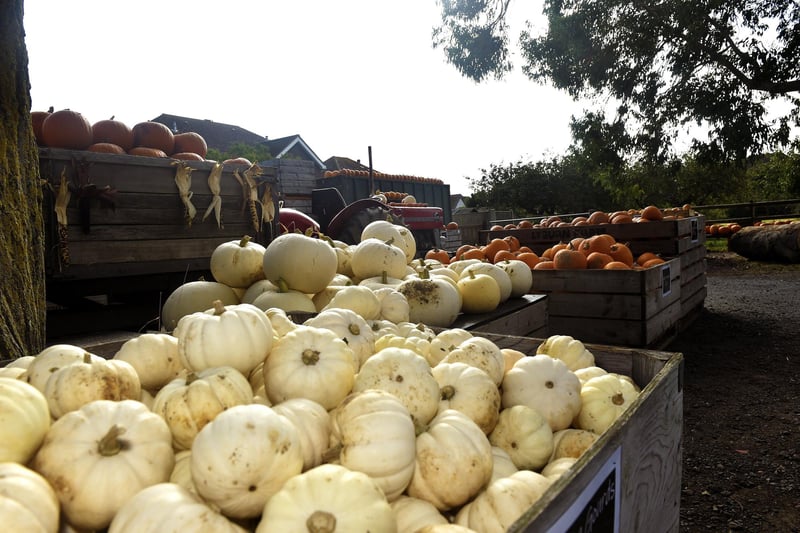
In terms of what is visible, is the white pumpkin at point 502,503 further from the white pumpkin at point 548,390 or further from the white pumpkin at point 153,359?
the white pumpkin at point 153,359

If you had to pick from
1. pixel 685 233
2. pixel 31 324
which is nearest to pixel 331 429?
pixel 31 324

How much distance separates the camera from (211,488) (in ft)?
3.14

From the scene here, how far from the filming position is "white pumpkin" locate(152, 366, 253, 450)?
4.03 ft

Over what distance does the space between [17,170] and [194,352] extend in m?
1.41

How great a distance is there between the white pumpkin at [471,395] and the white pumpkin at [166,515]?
0.74 meters

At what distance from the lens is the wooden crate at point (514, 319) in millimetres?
3191

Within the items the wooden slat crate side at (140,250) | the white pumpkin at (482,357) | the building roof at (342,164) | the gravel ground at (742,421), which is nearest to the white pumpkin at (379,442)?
the white pumpkin at (482,357)

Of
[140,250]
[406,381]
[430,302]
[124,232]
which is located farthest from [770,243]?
[406,381]

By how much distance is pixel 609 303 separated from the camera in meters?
4.95

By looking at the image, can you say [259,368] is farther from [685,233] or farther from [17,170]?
[685,233]

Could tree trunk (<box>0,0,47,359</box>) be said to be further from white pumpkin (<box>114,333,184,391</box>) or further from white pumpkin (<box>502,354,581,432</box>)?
white pumpkin (<box>502,354,581,432</box>)

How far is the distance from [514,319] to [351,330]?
6.26 feet

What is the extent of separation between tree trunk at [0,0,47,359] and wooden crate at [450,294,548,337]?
83.1 inches

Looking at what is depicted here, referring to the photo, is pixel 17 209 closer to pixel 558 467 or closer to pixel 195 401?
pixel 195 401
